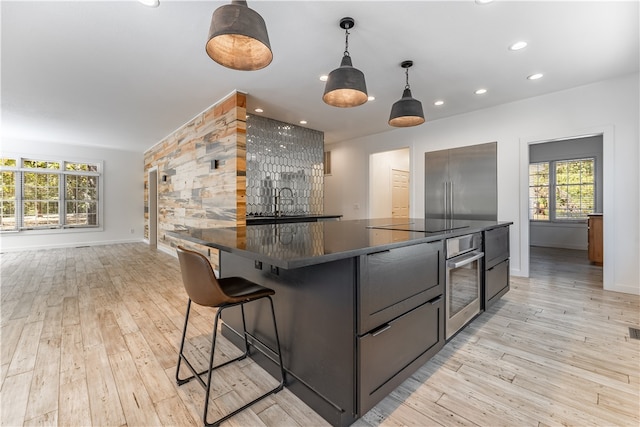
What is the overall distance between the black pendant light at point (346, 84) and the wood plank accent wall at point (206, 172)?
1904 mm

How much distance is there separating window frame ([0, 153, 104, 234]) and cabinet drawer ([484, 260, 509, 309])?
361 inches

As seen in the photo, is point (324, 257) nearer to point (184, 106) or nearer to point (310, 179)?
point (184, 106)

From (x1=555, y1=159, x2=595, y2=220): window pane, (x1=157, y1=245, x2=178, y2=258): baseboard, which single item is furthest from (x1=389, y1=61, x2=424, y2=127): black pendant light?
(x1=555, y1=159, x2=595, y2=220): window pane

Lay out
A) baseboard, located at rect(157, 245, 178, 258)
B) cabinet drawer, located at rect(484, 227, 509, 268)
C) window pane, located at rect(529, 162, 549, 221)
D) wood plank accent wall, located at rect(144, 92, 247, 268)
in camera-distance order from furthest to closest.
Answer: window pane, located at rect(529, 162, 549, 221) → baseboard, located at rect(157, 245, 178, 258) → wood plank accent wall, located at rect(144, 92, 247, 268) → cabinet drawer, located at rect(484, 227, 509, 268)

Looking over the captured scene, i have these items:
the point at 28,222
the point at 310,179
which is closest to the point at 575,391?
the point at 310,179

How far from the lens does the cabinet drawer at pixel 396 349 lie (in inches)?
53.3

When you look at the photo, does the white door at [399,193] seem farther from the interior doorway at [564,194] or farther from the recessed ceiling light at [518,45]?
the recessed ceiling light at [518,45]

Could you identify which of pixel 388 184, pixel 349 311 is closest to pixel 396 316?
pixel 349 311

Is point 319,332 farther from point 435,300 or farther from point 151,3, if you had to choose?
point 151,3

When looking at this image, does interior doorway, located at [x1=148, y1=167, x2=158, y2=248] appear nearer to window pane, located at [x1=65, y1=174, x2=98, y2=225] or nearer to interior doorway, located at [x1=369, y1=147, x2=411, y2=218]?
window pane, located at [x1=65, y1=174, x2=98, y2=225]

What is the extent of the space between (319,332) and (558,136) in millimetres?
4534

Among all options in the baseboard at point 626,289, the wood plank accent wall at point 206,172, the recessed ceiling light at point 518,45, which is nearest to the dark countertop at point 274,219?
the wood plank accent wall at point 206,172

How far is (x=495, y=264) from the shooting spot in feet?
9.32

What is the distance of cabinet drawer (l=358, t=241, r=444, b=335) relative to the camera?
1341 millimetres
